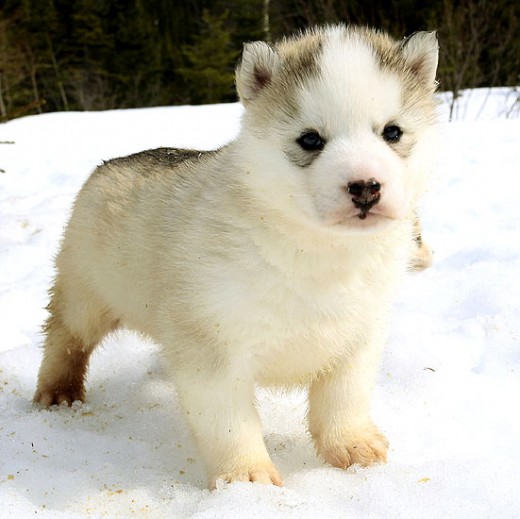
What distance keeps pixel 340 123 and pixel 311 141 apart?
112mm

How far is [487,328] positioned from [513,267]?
2.49 feet

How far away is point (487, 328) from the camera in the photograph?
3717 millimetres

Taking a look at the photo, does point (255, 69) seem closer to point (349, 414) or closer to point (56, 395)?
point (349, 414)

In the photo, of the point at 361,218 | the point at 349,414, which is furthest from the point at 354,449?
the point at 361,218

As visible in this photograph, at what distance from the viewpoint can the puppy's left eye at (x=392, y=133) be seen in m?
2.29

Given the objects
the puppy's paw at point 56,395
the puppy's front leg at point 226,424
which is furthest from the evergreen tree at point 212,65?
the puppy's front leg at point 226,424

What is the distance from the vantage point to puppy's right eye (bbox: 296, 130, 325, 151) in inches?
87.7

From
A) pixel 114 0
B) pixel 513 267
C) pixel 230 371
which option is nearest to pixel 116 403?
pixel 230 371

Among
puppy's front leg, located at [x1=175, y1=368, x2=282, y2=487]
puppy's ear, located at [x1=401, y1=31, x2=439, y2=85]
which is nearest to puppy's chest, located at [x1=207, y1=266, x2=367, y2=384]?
puppy's front leg, located at [x1=175, y1=368, x2=282, y2=487]

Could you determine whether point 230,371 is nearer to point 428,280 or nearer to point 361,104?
point 361,104

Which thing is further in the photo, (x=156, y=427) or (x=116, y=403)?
(x=116, y=403)

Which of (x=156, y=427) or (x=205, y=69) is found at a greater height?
(x=156, y=427)

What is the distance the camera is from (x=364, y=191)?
80.7 inches

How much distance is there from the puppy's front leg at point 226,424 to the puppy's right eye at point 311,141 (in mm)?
775
